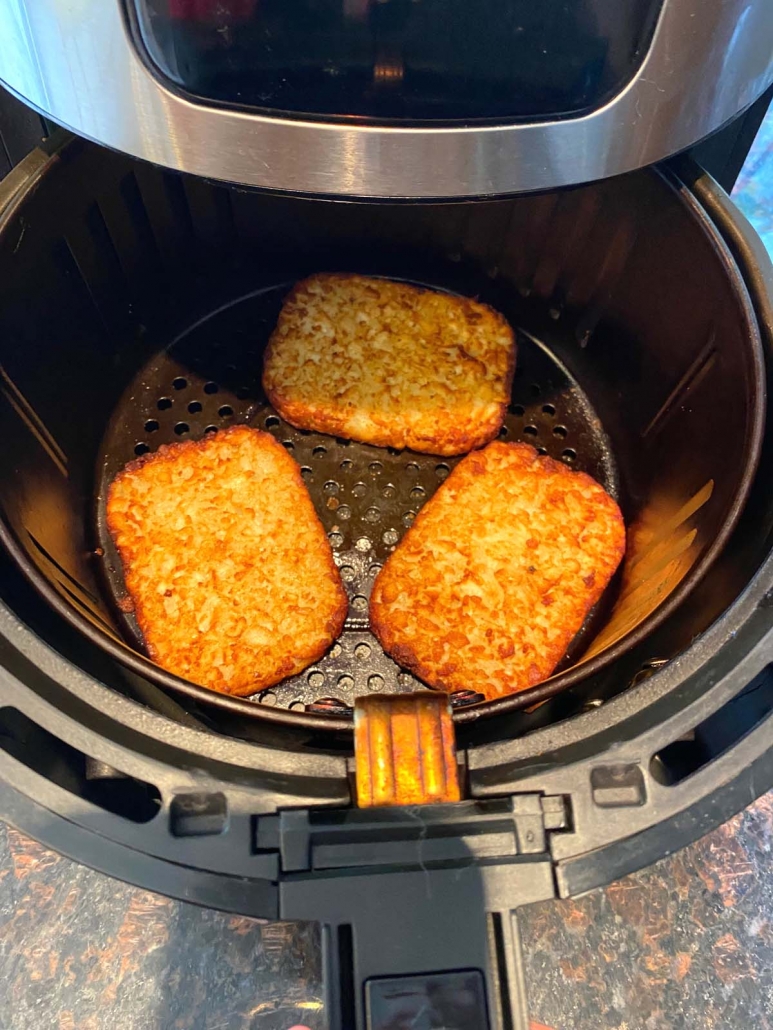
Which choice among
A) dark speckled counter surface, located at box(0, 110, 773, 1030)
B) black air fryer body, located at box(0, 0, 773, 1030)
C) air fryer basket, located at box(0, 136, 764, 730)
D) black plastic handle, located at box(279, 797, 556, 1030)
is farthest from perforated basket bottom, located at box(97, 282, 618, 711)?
black plastic handle, located at box(279, 797, 556, 1030)

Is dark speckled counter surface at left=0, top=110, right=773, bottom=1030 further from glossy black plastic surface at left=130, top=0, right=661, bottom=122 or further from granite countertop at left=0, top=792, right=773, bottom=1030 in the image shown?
glossy black plastic surface at left=130, top=0, right=661, bottom=122

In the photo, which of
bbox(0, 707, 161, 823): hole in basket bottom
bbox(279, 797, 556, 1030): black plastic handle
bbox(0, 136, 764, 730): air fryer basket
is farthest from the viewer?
bbox(0, 136, 764, 730): air fryer basket

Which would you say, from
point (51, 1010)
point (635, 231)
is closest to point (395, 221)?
point (635, 231)

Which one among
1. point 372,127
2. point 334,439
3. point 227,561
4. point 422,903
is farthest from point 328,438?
point 422,903

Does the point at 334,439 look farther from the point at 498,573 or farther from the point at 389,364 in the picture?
the point at 498,573

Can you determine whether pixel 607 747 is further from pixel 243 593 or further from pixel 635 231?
pixel 635 231

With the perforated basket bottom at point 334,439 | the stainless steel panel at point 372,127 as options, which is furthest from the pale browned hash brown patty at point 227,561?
the stainless steel panel at point 372,127

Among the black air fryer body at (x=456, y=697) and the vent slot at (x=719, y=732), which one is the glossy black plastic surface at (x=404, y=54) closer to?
the black air fryer body at (x=456, y=697)
